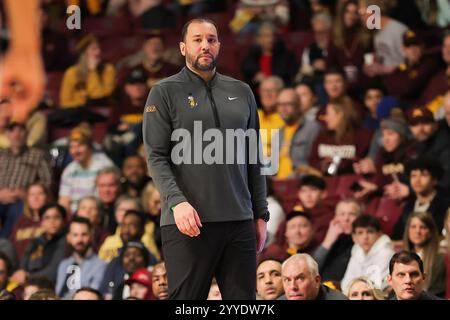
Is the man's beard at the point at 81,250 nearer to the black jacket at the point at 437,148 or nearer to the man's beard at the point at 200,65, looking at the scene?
the black jacket at the point at 437,148

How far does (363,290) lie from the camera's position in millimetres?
5660

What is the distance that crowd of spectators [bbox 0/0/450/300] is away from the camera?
650 cm

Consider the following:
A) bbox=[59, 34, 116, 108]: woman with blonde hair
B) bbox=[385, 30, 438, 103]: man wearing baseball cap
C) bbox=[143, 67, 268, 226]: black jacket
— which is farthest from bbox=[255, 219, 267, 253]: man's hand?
bbox=[59, 34, 116, 108]: woman with blonde hair

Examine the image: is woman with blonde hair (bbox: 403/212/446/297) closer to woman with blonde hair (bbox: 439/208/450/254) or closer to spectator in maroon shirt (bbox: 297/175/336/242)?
woman with blonde hair (bbox: 439/208/450/254)

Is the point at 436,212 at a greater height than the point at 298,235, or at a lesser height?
greater

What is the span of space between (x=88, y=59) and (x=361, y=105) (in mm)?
1981

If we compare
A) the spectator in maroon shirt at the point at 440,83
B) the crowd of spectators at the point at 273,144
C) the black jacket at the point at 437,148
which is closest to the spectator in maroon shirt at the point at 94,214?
the crowd of spectators at the point at 273,144

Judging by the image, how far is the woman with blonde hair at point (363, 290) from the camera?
18.5 feet

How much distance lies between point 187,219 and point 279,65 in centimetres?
486

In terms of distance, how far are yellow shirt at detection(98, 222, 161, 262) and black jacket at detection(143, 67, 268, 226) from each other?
292 cm

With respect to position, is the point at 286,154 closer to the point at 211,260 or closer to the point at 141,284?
the point at 141,284

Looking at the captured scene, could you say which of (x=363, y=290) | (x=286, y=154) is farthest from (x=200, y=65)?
(x=286, y=154)

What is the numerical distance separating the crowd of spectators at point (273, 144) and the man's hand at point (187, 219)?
4.64 ft

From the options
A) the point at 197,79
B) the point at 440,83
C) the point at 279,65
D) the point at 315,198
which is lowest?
the point at 315,198
